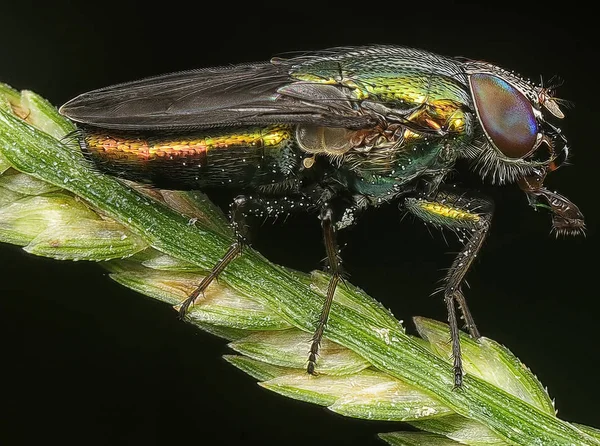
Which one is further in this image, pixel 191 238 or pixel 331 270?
pixel 331 270

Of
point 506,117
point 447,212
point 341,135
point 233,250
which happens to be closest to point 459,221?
point 447,212

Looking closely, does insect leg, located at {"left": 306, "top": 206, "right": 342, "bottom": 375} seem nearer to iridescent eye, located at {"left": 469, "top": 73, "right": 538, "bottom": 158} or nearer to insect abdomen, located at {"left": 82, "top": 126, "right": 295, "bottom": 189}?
insect abdomen, located at {"left": 82, "top": 126, "right": 295, "bottom": 189}

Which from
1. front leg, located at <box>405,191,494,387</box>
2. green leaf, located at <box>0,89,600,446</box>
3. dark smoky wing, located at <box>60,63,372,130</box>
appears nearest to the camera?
green leaf, located at <box>0,89,600,446</box>

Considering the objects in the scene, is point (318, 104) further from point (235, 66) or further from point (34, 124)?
point (34, 124)

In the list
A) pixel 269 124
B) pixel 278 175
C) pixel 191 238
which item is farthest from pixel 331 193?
pixel 191 238

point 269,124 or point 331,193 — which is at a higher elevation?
point 269,124

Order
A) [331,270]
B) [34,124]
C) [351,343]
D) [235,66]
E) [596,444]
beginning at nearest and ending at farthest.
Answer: [596,444] → [351,343] → [34,124] → [331,270] → [235,66]

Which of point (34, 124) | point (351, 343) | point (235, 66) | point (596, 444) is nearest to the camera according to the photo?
point (596, 444)

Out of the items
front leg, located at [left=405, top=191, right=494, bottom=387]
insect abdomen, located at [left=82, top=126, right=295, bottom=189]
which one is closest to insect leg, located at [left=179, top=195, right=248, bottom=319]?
insect abdomen, located at [left=82, top=126, right=295, bottom=189]
